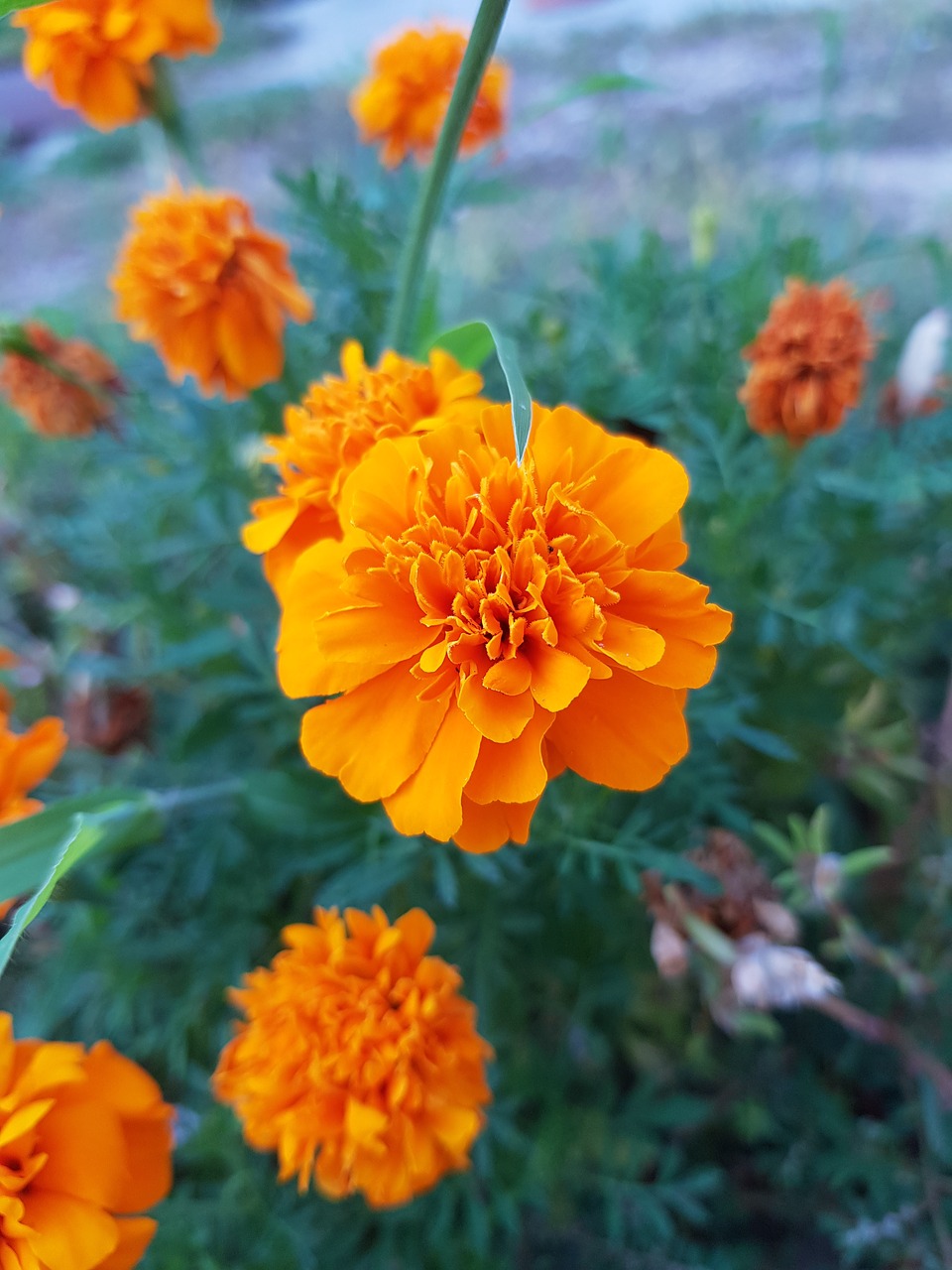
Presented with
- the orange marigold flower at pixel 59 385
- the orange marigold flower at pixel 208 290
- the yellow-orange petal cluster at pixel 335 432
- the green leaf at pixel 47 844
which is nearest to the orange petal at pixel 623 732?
the yellow-orange petal cluster at pixel 335 432

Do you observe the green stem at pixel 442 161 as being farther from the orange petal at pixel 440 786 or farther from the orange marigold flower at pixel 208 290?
the orange petal at pixel 440 786

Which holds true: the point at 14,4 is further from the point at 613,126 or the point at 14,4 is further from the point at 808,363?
the point at 613,126

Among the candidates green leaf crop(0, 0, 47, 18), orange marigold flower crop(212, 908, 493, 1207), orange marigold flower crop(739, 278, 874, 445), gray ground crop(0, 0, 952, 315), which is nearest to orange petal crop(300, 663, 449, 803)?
orange marigold flower crop(212, 908, 493, 1207)

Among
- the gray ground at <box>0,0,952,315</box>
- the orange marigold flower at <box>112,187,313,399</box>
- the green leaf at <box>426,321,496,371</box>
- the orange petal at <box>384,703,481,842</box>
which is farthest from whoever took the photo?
the gray ground at <box>0,0,952,315</box>

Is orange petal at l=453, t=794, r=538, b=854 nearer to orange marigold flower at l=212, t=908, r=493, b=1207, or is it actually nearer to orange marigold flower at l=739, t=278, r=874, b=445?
orange marigold flower at l=212, t=908, r=493, b=1207

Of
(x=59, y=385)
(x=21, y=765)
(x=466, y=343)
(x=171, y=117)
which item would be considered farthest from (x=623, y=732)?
(x=171, y=117)

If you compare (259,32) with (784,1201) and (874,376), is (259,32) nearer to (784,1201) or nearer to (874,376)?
(874,376)
